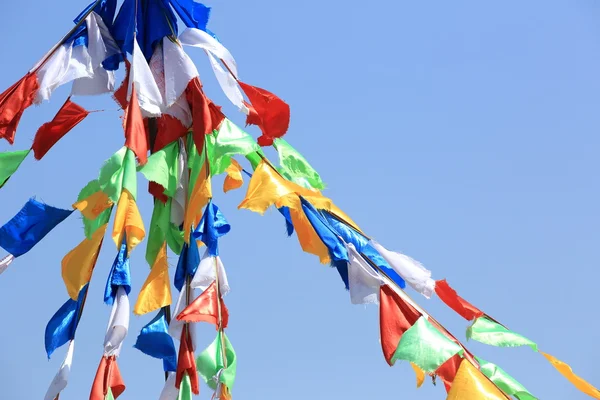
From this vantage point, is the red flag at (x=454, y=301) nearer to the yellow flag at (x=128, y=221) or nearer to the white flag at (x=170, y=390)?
the white flag at (x=170, y=390)

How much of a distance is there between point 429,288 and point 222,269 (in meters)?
1.04

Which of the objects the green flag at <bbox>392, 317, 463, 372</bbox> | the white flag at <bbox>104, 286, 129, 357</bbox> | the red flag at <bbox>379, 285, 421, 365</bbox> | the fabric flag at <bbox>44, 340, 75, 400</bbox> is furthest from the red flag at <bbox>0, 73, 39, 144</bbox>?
the green flag at <bbox>392, 317, 463, 372</bbox>

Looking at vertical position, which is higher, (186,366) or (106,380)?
(186,366)

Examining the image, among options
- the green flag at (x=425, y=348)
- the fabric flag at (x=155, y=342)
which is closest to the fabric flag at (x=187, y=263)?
the fabric flag at (x=155, y=342)

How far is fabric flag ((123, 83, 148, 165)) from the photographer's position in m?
4.45

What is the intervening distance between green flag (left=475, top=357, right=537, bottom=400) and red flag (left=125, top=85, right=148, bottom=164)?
1.90 m

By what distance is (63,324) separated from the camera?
4.74m

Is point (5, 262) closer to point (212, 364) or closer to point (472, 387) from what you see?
point (212, 364)

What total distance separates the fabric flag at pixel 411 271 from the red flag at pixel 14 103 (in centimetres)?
198

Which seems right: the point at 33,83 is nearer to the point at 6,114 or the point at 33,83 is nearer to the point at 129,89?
the point at 6,114

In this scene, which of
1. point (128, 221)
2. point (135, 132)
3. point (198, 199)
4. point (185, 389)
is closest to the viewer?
point (128, 221)

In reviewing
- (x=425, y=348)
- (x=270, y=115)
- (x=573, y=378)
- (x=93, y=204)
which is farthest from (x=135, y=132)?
(x=573, y=378)

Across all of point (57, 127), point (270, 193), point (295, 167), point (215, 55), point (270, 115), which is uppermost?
point (215, 55)

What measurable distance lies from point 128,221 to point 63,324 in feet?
2.74
